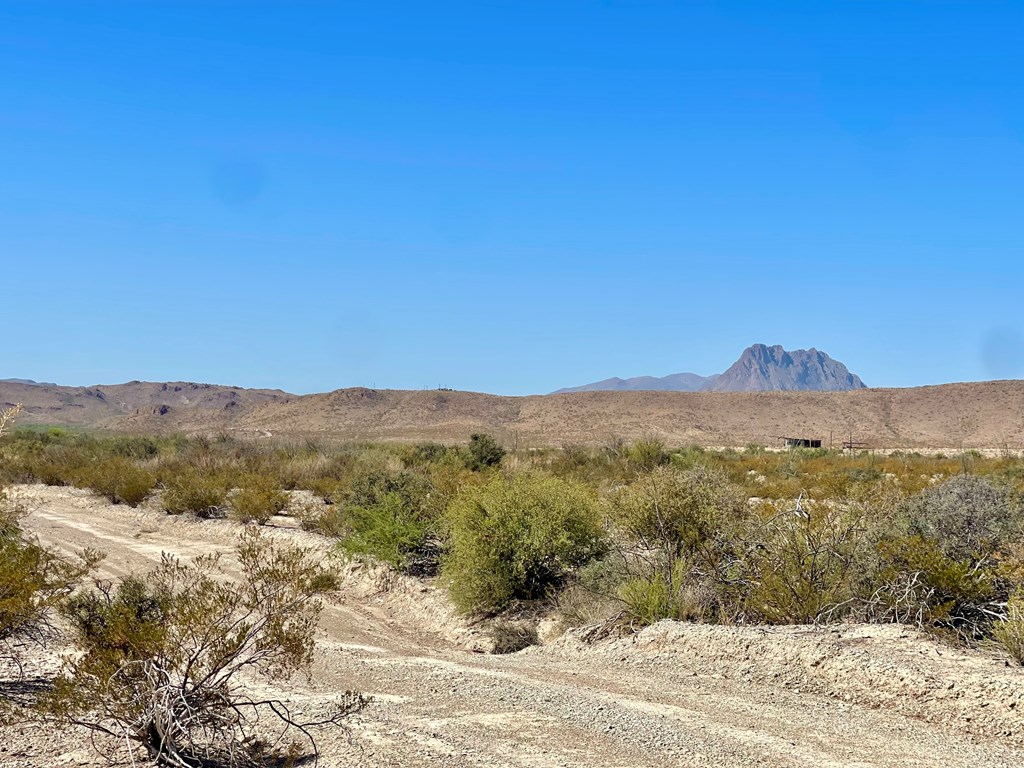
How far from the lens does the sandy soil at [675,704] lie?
Result: 26.5 feet

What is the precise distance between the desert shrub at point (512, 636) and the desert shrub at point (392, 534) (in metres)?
4.68

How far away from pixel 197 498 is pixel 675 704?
2353 cm

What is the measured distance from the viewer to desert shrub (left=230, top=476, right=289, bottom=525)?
2792 cm

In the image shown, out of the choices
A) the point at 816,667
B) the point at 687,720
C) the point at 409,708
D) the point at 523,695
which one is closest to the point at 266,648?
the point at 409,708

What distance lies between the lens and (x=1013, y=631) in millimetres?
10430

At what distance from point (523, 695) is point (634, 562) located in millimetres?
6365

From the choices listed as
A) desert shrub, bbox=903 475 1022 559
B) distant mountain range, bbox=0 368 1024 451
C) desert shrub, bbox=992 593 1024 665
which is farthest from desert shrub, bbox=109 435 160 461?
desert shrub, bbox=992 593 1024 665

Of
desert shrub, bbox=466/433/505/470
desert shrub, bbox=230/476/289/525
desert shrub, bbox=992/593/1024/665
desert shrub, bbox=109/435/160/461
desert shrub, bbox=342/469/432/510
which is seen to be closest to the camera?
desert shrub, bbox=992/593/1024/665

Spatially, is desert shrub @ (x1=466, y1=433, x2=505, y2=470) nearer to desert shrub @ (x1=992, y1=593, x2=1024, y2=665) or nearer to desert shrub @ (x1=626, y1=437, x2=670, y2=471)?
desert shrub @ (x1=626, y1=437, x2=670, y2=471)

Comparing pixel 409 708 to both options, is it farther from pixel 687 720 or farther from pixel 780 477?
pixel 780 477

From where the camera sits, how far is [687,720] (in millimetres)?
9070

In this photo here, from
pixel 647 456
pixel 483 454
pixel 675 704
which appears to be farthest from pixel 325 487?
pixel 675 704

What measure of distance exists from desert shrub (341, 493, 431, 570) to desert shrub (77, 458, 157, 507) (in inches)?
582

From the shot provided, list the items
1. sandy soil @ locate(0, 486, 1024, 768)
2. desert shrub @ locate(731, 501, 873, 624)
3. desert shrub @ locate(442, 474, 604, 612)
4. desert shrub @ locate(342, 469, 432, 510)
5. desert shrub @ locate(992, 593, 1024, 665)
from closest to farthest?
sandy soil @ locate(0, 486, 1024, 768), desert shrub @ locate(992, 593, 1024, 665), desert shrub @ locate(731, 501, 873, 624), desert shrub @ locate(442, 474, 604, 612), desert shrub @ locate(342, 469, 432, 510)
